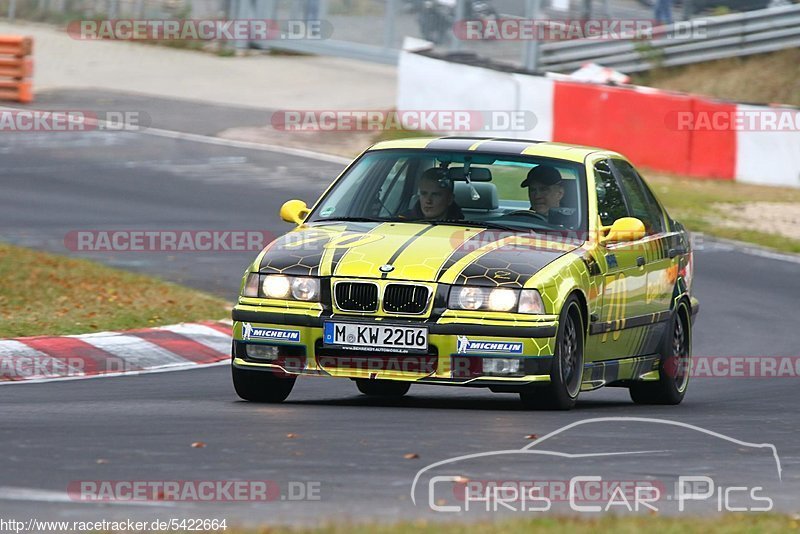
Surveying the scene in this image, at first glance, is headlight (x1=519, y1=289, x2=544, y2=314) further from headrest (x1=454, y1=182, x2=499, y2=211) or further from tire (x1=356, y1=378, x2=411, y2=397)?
tire (x1=356, y1=378, x2=411, y2=397)

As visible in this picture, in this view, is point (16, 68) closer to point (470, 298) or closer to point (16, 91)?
point (16, 91)

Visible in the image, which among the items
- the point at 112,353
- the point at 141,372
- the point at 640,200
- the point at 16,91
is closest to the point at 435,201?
the point at 640,200

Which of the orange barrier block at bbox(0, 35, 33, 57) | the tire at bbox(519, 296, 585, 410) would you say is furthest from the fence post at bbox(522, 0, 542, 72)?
the tire at bbox(519, 296, 585, 410)

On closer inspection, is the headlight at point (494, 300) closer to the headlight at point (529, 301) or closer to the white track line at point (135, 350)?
the headlight at point (529, 301)

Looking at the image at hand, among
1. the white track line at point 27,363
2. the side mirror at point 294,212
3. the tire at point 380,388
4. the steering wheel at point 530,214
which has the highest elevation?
the steering wheel at point 530,214

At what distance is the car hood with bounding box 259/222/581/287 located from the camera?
8562mm

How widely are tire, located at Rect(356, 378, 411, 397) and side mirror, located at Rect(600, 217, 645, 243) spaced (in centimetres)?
161

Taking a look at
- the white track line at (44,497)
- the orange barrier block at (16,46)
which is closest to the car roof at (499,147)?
the white track line at (44,497)

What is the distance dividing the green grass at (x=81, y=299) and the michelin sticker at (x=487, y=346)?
426 cm

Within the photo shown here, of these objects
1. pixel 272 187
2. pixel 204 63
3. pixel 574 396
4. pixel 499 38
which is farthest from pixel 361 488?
pixel 204 63

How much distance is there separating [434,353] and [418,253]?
551mm

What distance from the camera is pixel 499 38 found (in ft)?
92.8

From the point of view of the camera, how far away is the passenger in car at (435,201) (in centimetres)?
954

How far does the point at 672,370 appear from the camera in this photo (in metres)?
10.5
